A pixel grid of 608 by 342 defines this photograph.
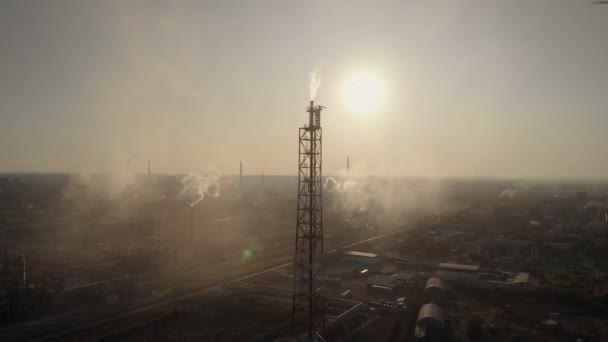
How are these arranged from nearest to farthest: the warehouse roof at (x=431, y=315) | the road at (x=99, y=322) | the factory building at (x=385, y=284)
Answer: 1. the road at (x=99, y=322)
2. the warehouse roof at (x=431, y=315)
3. the factory building at (x=385, y=284)

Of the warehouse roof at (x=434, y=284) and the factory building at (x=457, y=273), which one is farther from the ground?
the warehouse roof at (x=434, y=284)

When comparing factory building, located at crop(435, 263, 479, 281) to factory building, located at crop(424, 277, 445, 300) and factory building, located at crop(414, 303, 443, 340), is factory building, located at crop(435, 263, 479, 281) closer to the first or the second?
factory building, located at crop(424, 277, 445, 300)

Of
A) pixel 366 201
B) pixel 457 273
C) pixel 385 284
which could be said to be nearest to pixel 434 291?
pixel 385 284

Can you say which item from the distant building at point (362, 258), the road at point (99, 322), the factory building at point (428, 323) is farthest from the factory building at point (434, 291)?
the road at point (99, 322)

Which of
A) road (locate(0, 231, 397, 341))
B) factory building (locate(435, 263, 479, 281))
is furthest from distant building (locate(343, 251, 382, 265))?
road (locate(0, 231, 397, 341))

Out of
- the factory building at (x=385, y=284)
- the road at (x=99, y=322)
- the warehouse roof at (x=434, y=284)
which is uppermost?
the warehouse roof at (x=434, y=284)

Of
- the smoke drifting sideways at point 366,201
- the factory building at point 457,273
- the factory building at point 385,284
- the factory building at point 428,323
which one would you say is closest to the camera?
the factory building at point 428,323

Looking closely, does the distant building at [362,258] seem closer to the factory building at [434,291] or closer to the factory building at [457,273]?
the factory building at [457,273]

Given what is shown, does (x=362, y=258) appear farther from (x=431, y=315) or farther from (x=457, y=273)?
(x=431, y=315)

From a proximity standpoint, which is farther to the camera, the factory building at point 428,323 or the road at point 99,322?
the factory building at point 428,323

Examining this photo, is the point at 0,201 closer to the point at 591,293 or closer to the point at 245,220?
the point at 245,220

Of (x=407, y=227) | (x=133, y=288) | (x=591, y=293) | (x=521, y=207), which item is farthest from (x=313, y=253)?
(x=521, y=207)

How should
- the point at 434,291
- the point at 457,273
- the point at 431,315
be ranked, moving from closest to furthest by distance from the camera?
the point at 431,315 < the point at 434,291 < the point at 457,273
